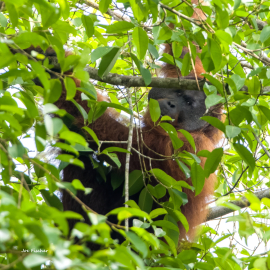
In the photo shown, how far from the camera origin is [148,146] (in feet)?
9.26

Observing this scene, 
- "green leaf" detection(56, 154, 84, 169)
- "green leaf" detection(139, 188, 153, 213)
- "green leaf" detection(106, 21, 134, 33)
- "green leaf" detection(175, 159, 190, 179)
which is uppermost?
"green leaf" detection(106, 21, 134, 33)

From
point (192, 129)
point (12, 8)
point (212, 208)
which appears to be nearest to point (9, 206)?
point (12, 8)

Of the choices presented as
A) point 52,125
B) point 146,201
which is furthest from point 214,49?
point 52,125

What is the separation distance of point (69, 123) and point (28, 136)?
467 mm

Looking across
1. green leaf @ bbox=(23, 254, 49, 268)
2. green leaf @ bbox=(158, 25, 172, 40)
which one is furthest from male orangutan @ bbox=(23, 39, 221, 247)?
green leaf @ bbox=(23, 254, 49, 268)

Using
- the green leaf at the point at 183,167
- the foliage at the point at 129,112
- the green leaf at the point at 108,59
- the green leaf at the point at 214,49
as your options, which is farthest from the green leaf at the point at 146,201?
the green leaf at the point at 214,49

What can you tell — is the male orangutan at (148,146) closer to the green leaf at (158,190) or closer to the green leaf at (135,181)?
the green leaf at (135,181)

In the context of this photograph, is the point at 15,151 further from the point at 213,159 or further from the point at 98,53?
the point at 213,159

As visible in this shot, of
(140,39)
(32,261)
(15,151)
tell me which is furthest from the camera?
(140,39)

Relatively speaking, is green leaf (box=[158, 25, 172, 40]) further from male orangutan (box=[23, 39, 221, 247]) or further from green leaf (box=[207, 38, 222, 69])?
male orangutan (box=[23, 39, 221, 247])

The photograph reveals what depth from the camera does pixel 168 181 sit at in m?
2.07

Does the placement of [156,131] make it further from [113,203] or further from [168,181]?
[168,181]

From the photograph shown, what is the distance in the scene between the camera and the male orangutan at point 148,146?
2686 millimetres

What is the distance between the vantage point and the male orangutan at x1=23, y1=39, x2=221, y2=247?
8.81 feet
